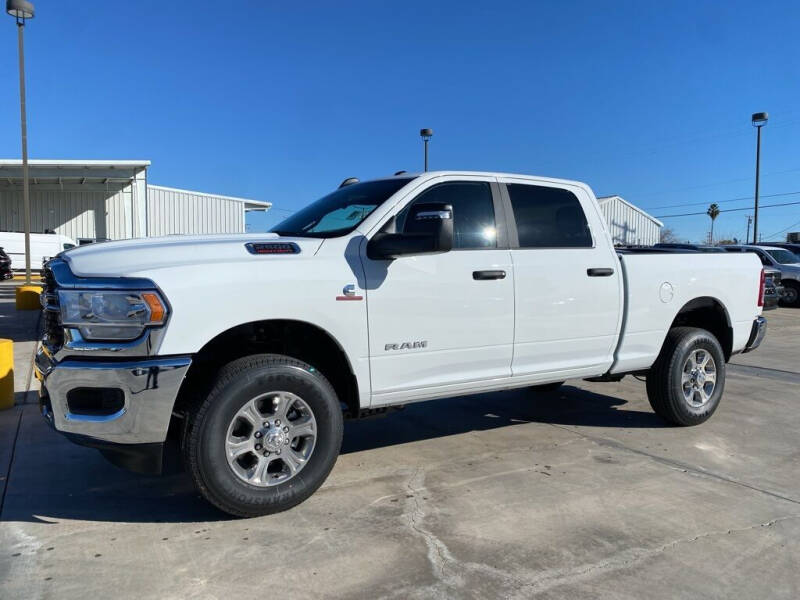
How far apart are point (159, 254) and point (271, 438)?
120 cm

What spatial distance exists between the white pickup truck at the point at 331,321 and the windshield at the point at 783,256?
18.2 metres

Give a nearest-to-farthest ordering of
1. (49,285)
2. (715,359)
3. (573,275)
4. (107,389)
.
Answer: (107,389) → (49,285) → (573,275) → (715,359)

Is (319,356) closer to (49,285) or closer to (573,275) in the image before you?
(49,285)

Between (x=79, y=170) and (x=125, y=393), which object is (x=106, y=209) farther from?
(x=125, y=393)

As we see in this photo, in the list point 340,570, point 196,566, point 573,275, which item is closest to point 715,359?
point 573,275

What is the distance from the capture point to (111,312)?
10.5 feet

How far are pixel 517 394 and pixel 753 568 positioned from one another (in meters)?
3.86

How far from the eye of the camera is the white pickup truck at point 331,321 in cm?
324

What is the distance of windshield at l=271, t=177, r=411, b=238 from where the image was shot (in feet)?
13.7

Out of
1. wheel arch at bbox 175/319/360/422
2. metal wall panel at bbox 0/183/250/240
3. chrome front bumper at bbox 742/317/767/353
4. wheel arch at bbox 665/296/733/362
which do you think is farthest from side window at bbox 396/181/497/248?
metal wall panel at bbox 0/183/250/240

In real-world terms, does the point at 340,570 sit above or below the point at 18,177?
below

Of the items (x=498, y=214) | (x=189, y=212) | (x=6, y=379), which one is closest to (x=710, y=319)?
(x=498, y=214)

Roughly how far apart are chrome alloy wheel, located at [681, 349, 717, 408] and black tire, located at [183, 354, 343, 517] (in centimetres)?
335

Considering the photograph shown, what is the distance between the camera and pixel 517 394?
6898 mm
